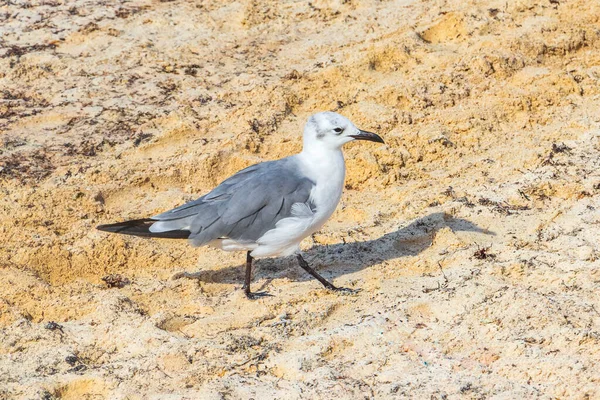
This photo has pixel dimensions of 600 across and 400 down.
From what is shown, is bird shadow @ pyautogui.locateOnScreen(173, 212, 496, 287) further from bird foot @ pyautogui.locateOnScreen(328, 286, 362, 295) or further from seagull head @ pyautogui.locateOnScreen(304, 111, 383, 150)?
seagull head @ pyautogui.locateOnScreen(304, 111, 383, 150)

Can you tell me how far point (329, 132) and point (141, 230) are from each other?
121cm

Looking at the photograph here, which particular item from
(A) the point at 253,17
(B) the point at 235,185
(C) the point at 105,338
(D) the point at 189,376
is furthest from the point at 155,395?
(A) the point at 253,17

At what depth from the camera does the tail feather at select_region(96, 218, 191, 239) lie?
4.80m

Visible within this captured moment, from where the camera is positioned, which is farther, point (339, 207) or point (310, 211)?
point (339, 207)

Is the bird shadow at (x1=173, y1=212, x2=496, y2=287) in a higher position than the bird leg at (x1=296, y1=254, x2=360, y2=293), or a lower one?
lower

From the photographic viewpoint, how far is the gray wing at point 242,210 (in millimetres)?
4789

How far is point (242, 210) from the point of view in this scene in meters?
4.80

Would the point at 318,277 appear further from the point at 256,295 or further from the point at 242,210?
the point at 242,210

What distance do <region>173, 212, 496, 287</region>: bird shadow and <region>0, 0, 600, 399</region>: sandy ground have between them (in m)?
0.02

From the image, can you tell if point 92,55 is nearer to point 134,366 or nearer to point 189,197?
point 189,197

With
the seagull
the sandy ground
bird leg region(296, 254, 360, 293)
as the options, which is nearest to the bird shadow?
the sandy ground

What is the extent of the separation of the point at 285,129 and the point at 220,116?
538 mm

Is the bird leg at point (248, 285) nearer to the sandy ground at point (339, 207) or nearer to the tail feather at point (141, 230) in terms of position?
the sandy ground at point (339, 207)

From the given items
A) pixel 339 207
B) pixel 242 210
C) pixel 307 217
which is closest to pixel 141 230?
pixel 242 210
